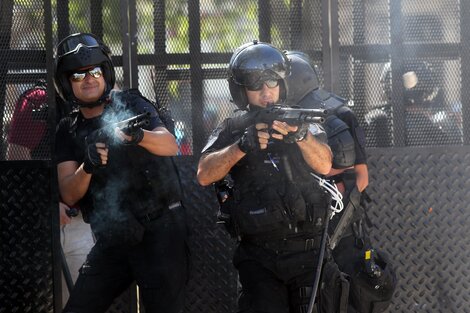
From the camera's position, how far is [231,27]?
20.5 ft

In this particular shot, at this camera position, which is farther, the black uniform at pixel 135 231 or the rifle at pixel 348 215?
the rifle at pixel 348 215

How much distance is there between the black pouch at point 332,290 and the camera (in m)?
4.57

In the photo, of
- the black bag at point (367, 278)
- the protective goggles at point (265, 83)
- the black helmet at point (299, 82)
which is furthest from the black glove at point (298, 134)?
the black bag at point (367, 278)

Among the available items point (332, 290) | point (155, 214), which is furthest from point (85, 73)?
point (332, 290)

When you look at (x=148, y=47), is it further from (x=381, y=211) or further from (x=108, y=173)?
(x=381, y=211)

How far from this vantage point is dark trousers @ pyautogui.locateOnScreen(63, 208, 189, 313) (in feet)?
16.0

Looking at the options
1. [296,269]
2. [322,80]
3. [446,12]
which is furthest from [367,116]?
[296,269]

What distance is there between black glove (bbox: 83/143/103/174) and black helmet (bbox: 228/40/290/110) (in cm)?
82

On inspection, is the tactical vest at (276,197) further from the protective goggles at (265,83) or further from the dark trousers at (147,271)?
the dark trousers at (147,271)

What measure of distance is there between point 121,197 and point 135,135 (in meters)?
0.53

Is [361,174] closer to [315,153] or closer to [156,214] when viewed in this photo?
[315,153]

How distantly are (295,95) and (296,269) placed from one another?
1.16 m

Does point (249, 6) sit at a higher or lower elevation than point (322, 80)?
higher

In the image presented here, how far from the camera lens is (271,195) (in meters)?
4.61
